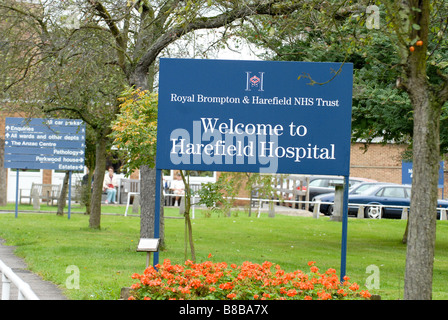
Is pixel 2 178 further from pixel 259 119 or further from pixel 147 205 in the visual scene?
pixel 259 119

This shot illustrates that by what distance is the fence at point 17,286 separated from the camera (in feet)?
18.4

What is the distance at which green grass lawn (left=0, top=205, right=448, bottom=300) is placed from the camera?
1164 cm

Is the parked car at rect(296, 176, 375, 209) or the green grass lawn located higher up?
the parked car at rect(296, 176, 375, 209)

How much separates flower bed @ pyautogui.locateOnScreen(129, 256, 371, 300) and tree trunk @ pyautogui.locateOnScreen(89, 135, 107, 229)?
41.9 ft

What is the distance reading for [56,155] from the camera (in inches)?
987

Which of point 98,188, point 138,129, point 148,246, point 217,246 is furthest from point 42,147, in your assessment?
point 148,246

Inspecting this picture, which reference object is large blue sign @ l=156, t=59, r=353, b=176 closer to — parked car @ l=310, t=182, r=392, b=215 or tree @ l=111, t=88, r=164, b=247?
tree @ l=111, t=88, r=164, b=247

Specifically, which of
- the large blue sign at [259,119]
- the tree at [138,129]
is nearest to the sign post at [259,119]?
the large blue sign at [259,119]

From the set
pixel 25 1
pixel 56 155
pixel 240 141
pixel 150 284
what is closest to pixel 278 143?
pixel 240 141

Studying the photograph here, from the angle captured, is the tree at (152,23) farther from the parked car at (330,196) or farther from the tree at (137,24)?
the parked car at (330,196)

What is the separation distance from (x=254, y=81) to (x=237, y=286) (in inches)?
118

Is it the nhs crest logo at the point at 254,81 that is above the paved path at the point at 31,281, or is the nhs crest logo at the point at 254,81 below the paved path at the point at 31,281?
above

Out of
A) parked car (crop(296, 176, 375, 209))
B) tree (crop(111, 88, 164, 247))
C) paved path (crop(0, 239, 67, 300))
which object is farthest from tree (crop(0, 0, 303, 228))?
parked car (crop(296, 176, 375, 209))
